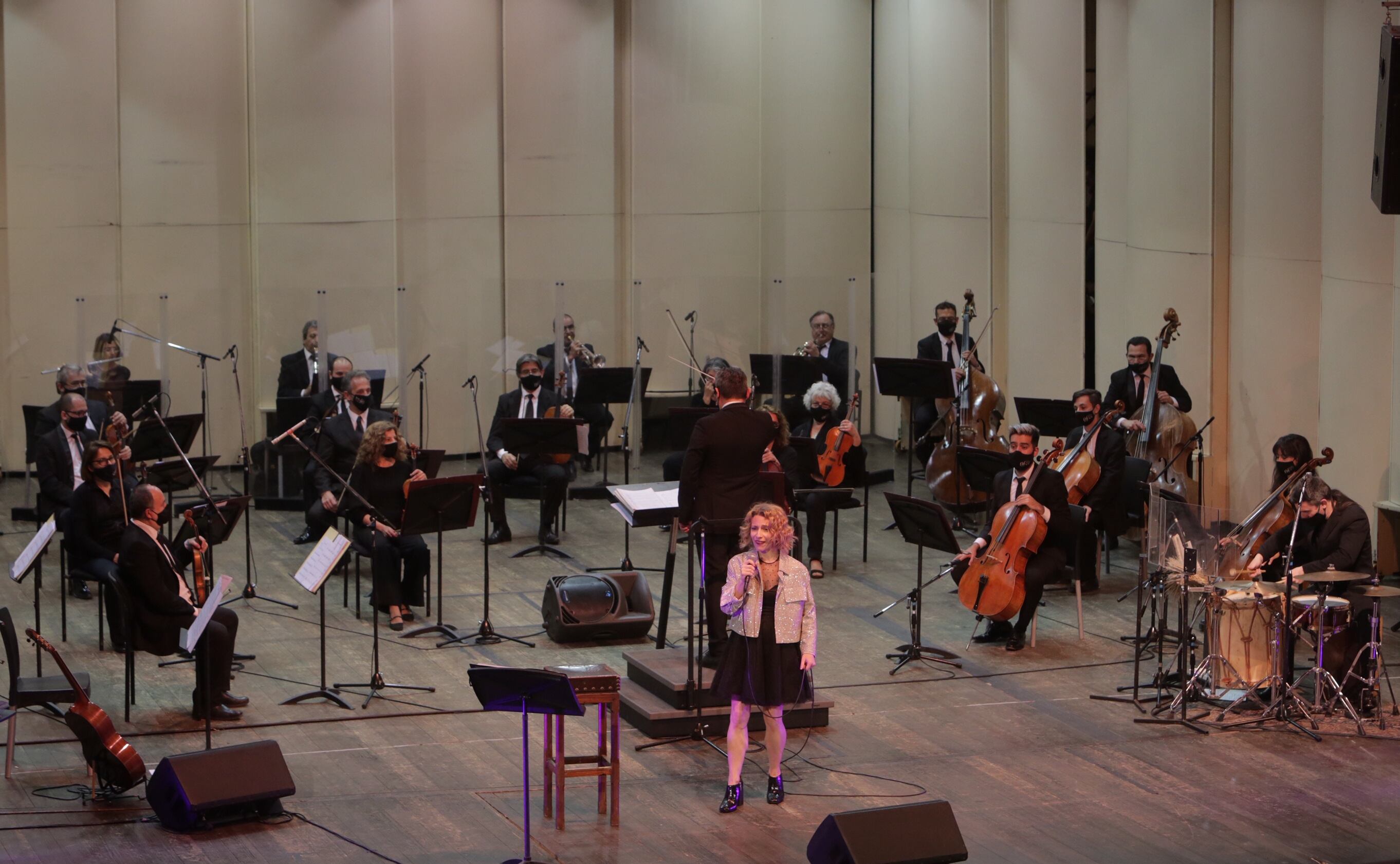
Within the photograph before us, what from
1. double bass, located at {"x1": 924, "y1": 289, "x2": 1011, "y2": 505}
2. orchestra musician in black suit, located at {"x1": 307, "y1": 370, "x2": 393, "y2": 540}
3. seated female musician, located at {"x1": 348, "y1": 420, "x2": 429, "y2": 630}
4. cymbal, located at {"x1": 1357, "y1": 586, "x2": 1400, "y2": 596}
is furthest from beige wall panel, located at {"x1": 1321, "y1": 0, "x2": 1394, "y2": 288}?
orchestra musician in black suit, located at {"x1": 307, "y1": 370, "x2": 393, "y2": 540}

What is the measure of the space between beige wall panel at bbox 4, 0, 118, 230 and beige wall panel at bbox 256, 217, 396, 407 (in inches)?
56.1

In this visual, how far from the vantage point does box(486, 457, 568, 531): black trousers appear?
11633mm

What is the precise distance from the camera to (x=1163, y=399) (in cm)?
1107

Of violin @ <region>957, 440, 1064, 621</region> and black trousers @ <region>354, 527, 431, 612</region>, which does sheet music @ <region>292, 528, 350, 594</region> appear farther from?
violin @ <region>957, 440, 1064, 621</region>

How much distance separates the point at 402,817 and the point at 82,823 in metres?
1.22

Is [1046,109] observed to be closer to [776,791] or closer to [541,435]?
[541,435]

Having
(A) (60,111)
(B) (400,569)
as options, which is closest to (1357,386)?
(B) (400,569)

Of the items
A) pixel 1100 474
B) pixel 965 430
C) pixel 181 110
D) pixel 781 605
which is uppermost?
pixel 181 110

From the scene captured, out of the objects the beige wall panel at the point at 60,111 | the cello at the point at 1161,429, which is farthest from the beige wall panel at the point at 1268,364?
the beige wall panel at the point at 60,111

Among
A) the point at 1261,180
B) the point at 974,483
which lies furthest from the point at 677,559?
the point at 1261,180

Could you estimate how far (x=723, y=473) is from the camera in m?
7.99

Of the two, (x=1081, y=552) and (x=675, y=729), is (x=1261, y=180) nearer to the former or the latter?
(x=1081, y=552)

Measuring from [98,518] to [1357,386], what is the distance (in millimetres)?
7424

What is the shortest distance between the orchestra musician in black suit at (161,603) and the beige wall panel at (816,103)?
8.10 metres
